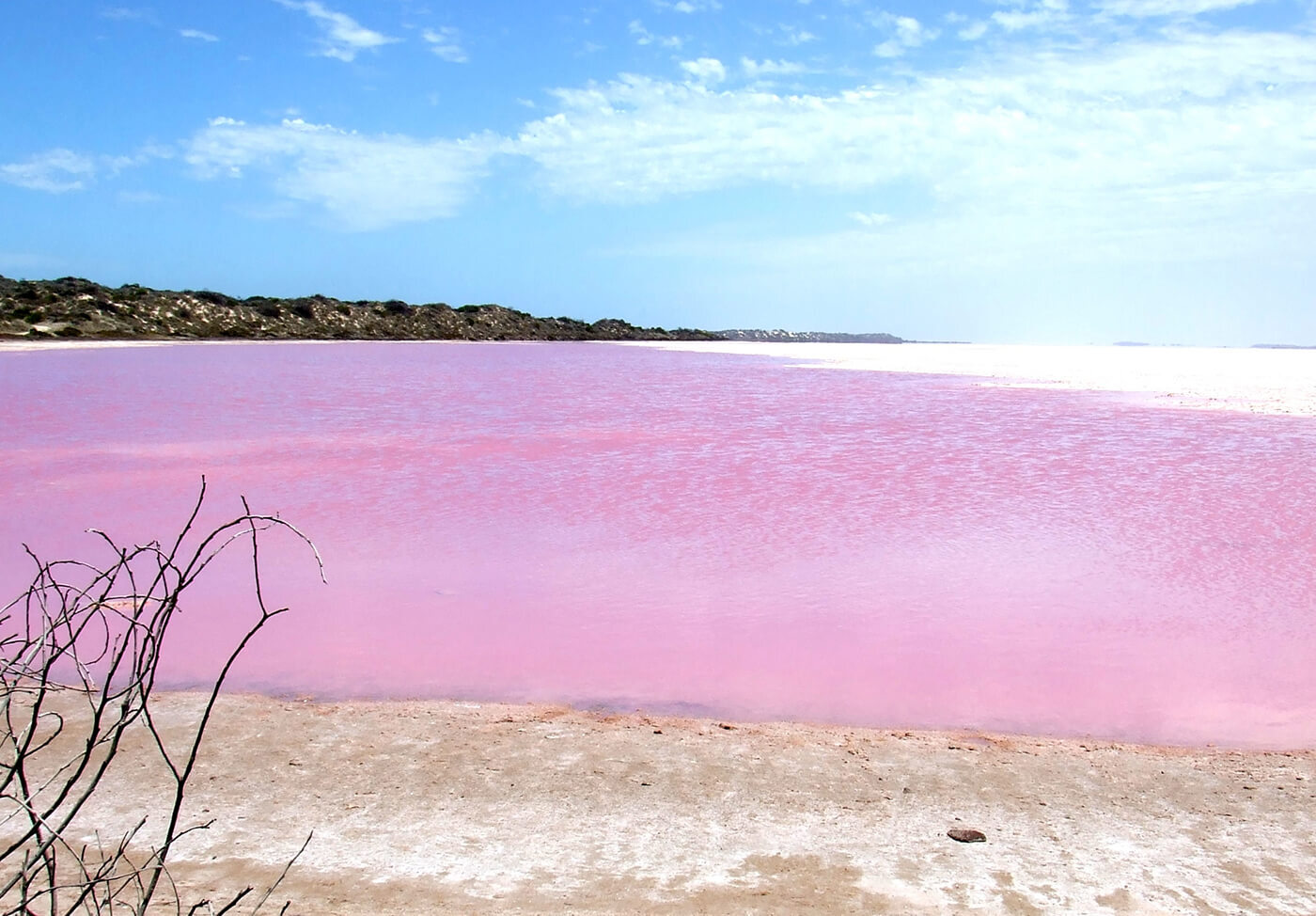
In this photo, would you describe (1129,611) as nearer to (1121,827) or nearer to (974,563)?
(974,563)

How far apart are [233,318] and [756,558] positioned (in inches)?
1897

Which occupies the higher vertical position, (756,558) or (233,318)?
(233,318)

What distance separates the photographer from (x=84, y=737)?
153 inches

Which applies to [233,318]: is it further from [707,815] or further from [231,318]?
[707,815]

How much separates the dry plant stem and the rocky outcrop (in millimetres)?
37131

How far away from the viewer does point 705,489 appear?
9.13m

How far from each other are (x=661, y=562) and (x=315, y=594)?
211 centimetres

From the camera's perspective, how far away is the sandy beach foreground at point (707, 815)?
9.63ft

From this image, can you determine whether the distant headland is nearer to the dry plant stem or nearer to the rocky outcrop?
the rocky outcrop

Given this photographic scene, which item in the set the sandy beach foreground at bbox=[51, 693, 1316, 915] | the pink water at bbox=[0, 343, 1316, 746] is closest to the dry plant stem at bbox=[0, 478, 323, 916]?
the sandy beach foreground at bbox=[51, 693, 1316, 915]

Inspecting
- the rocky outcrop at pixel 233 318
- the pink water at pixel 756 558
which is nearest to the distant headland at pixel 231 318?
the rocky outcrop at pixel 233 318

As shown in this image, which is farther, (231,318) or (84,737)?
(231,318)

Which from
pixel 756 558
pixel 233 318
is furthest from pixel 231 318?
pixel 756 558

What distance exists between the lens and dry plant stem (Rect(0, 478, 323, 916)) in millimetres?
1658
